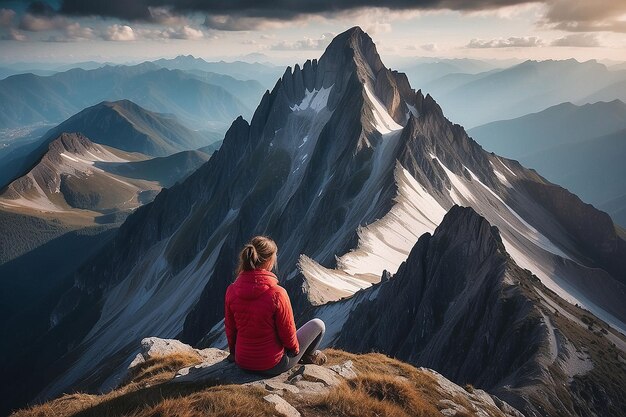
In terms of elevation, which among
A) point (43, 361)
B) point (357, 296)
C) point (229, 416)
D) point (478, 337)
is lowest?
point (43, 361)

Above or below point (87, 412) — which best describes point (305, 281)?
below

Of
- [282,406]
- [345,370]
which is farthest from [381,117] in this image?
[282,406]

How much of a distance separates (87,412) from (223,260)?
126289 mm

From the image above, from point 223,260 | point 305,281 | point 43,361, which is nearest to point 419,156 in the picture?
point 223,260

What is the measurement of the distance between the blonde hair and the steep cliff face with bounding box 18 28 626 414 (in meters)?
41.7

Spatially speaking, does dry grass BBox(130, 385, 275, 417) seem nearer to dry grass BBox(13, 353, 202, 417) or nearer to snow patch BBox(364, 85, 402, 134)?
dry grass BBox(13, 353, 202, 417)

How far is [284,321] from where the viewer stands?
40.1 ft

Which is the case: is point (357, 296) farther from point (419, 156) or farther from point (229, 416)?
point (419, 156)

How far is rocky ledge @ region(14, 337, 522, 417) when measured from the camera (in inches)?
447

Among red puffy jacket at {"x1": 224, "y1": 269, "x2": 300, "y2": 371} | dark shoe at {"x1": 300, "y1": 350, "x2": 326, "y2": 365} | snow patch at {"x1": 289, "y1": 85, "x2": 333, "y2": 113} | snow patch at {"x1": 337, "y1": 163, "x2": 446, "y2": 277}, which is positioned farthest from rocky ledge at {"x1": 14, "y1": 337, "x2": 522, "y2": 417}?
snow patch at {"x1": 289, "y1": 85, "x2": 333, "y2": 113}

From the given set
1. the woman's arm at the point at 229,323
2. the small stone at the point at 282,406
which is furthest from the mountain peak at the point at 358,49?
the small stone at the point at 282,406

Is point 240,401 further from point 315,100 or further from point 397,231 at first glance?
point 315,100

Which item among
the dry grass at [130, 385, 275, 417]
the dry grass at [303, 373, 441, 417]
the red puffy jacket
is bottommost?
the dry grass at [130, 385, 275, 417]

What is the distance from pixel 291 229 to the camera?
130125 millimetres
